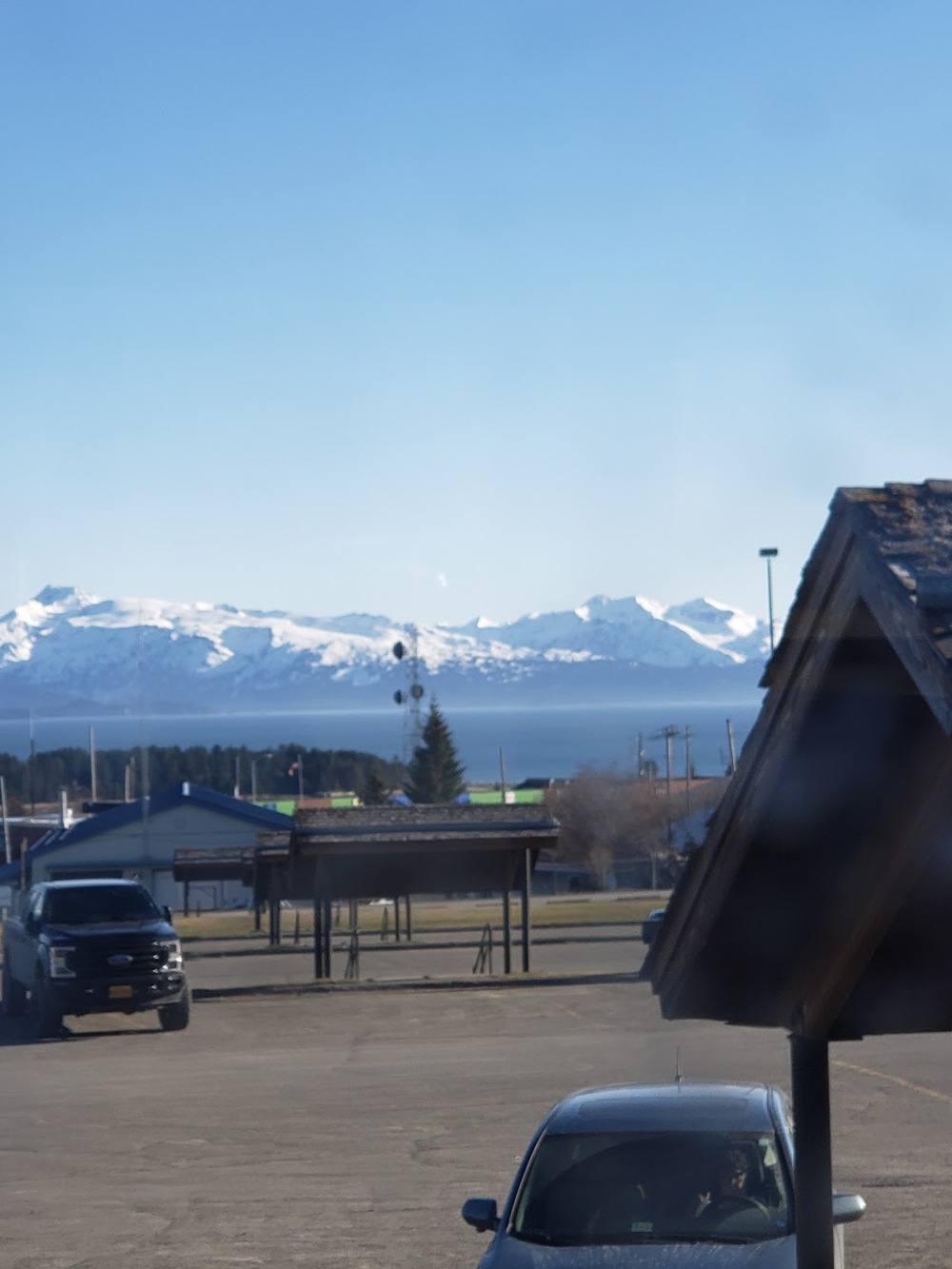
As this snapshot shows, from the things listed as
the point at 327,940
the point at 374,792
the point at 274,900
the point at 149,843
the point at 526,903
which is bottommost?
the point at 149,843

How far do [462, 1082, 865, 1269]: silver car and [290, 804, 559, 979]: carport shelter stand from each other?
817 inches

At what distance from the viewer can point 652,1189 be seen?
8.02 m

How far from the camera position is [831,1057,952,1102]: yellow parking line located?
1681 cm

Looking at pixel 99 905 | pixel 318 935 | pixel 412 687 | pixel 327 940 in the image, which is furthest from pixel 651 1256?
pixel 412 687

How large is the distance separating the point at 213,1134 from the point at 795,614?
12.7 m

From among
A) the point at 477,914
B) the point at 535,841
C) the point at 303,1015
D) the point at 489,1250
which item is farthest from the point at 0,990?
the point at 477,914

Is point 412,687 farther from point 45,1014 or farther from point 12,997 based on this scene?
point 45,1014

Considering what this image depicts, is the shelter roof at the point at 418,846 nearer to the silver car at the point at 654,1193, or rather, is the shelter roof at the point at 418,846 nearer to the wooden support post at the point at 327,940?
the wooden support post at the point at 327,940

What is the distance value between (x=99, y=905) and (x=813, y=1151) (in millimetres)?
19806

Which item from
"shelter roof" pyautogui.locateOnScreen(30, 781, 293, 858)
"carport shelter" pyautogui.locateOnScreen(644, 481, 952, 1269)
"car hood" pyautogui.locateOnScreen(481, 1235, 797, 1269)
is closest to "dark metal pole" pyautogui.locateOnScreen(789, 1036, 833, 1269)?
"carport shelter" pyautogui.locateOnScreen(644, 481, 952, 1269)

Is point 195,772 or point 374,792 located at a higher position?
point 374,792

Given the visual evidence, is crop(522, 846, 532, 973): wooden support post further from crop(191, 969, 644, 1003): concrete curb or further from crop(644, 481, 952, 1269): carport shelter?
crop(644, 481, 952, 1269): carport shelter

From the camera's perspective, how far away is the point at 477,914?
2224 inches

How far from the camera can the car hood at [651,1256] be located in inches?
291
